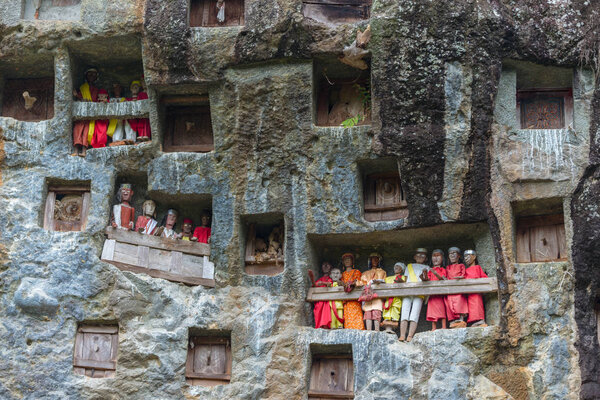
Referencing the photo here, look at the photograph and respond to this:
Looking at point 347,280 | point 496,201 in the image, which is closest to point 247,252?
point 347,280

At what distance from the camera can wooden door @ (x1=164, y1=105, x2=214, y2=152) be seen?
16406 millimetres

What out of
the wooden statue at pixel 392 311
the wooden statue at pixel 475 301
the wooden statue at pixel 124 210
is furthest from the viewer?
the wooden statue at pixel 124 210

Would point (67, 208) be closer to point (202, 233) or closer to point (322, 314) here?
point (202, 233)

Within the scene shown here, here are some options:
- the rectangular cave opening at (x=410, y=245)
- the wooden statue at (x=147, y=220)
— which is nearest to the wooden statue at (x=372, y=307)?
the rectangular cave opening at (x=410, y=245)

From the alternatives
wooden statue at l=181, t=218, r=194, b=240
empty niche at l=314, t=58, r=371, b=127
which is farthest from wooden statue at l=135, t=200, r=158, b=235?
empty niche at l=314, t=58, r=371, b=127

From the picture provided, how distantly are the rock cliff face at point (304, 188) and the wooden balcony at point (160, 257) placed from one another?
190 mm

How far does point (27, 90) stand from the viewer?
16.8 metres

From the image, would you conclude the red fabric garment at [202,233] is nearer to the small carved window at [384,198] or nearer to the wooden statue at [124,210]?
the wooden statue at [124,210]

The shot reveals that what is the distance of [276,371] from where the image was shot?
48.5ft

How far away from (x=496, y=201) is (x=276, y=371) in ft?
13.1

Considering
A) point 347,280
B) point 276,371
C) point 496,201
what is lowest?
point 276,371

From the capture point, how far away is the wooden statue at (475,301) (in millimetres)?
14766

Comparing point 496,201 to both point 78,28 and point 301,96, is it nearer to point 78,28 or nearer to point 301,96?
point 301,96

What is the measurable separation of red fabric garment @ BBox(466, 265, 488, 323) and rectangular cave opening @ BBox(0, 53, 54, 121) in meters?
7.07
